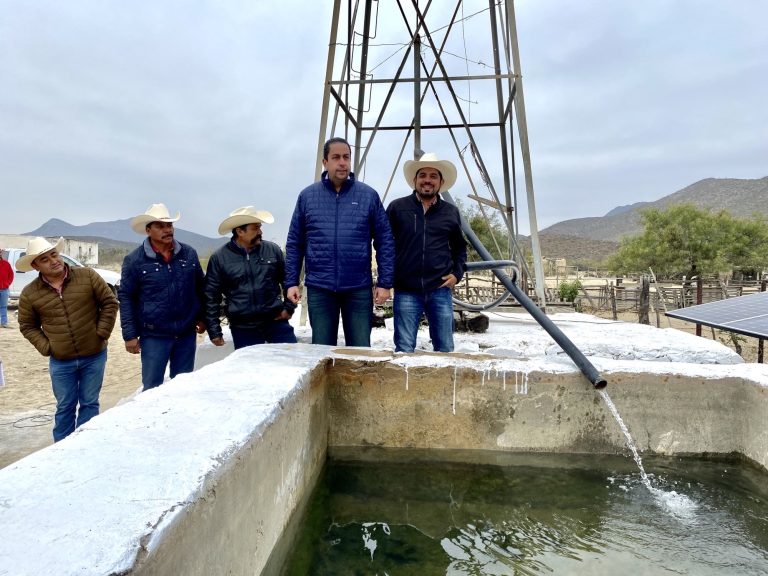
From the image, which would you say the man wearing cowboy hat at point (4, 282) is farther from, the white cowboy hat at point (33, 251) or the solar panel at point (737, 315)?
the solar panel at point (737, 315)

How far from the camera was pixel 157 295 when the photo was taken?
343 cm

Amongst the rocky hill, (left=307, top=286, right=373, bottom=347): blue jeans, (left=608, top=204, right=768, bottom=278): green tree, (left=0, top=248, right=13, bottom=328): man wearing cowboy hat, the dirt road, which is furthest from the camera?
the rocky hill

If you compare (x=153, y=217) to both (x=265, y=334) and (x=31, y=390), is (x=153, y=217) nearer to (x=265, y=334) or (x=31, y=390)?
(x=265, y=334)

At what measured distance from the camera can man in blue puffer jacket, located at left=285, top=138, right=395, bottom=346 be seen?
11.5 feet

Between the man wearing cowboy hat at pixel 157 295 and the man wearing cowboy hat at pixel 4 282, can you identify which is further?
the man wearing cowboy hat at pixel 4 282

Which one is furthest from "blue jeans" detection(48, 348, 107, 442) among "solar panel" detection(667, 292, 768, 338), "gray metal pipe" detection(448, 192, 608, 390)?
"solar panel" detection(667, 292, 768, 338)

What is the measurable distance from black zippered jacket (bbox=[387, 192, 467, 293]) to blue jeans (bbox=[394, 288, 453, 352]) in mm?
74

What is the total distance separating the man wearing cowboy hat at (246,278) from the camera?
3.56m

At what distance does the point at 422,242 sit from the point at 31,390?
5.67 metres

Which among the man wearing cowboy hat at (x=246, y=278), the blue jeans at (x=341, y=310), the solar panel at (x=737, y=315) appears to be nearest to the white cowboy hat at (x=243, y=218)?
the man wearing cowboy hat at (x=246, y=278)

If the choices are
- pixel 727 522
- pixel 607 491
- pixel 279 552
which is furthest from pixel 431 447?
pixel 727 522

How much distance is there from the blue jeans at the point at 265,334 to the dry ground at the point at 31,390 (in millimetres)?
2016

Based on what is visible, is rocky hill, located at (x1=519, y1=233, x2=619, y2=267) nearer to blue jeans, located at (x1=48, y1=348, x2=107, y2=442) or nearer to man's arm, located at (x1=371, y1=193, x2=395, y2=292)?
man's arm, located at (x1=371, y1=193, x2=395, y2=292)

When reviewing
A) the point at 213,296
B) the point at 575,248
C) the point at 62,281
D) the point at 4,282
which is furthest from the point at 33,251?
the point at 575,248
